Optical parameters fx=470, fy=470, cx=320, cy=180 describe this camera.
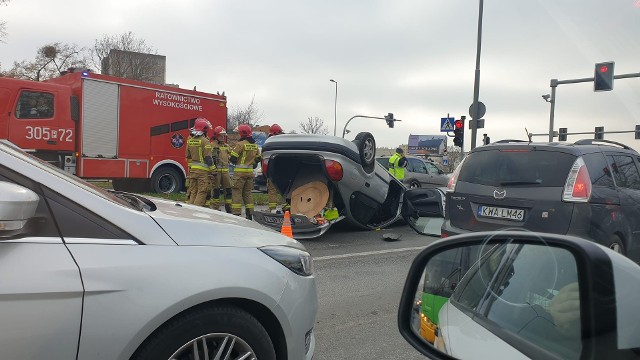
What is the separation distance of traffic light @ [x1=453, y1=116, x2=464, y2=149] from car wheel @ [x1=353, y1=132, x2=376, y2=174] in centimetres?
1019

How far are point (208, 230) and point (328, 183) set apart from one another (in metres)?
5.70

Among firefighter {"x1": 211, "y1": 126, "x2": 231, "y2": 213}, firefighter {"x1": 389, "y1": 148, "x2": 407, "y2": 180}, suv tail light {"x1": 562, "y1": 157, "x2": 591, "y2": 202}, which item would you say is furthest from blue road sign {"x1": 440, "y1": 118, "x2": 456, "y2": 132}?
suv tail light {"x1": 562, "y1": 157, "x2": 591, "y2": 202}

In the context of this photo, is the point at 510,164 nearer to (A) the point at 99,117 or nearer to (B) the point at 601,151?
(B) the point at 601,151

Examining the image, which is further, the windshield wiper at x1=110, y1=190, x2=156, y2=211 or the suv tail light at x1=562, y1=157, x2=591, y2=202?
the suv tail light at x1=562, y1=157, x2=591, y2=202

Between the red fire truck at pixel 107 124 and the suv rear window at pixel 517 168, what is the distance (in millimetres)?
10805

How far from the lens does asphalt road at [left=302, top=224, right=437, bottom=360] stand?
369 centimetres

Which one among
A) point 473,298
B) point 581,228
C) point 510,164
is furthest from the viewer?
point 510,164

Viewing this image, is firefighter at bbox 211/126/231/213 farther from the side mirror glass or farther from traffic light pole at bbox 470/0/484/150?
traffic light pole at bbox 470/0/484/150

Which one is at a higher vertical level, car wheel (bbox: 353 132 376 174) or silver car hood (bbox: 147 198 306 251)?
car wheel (bbox: 353 132 376 174)

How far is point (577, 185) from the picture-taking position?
473 cm

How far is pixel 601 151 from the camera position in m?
5.25

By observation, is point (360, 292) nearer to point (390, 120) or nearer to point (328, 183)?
point (328, 183)

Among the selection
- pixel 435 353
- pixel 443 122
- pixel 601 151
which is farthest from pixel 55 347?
pixel 443 122

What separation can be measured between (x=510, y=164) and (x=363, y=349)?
278 centimetres
